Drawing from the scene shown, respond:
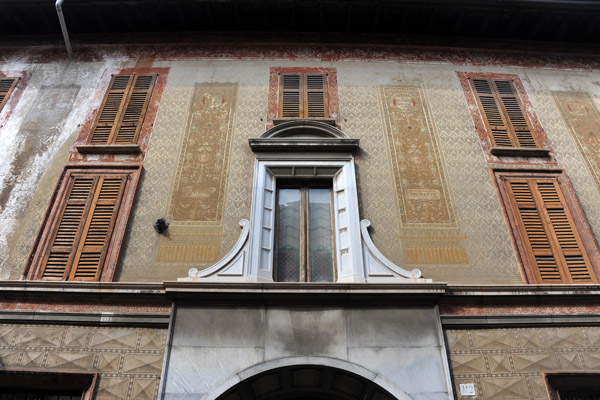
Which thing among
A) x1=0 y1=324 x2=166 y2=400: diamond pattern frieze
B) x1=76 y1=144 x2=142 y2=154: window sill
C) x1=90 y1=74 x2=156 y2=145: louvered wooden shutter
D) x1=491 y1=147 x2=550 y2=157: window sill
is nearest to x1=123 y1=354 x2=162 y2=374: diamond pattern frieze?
x1=0 y1=324 x2=166 y2=400: diamond pattern frieze

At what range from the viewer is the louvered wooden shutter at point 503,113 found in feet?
30.4

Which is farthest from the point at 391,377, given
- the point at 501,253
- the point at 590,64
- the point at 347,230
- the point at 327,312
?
the point at 590,64

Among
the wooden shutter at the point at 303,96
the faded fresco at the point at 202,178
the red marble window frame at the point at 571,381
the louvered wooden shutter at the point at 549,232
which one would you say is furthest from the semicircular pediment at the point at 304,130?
the red marble window frame at the point at 571,381

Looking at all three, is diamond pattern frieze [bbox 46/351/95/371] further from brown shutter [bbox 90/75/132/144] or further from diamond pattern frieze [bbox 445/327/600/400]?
diamond pattern frieze [bbox 445/327/600/400]

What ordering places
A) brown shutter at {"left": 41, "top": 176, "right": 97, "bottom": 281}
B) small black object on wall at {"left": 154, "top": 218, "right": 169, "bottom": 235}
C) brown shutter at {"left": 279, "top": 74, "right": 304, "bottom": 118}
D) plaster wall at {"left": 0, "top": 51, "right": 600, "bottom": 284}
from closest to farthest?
1. brown shutter at {"left": 41, "top": 176, "right": 97, "bottom": 281}
2. plaster wall at {"left": 0, "top": 51, "right": 600, "bottom": 284}
3. small black object on wall at {"left": 154, "top": 218, "right": 169, "bottom": 235}
4. brown shutter at {"left": 279, "top": 74, "right": 304, "bottom": 118}

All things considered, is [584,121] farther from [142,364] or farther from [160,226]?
[142,364]

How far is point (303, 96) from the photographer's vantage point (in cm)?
974

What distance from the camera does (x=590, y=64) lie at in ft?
35.3

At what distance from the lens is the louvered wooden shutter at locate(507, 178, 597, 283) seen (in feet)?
25.1

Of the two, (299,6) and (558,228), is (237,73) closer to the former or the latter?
(299,6)

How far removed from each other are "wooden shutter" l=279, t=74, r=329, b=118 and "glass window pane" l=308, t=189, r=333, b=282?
1.79m

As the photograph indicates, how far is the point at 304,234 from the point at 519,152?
4.33m

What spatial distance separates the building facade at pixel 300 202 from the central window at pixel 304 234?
0.12ft

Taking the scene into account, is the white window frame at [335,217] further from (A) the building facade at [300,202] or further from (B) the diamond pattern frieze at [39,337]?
(B) the diamond pattern frieze at [39,337]
